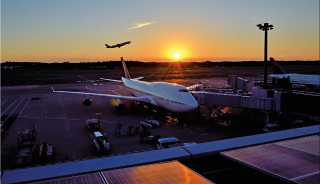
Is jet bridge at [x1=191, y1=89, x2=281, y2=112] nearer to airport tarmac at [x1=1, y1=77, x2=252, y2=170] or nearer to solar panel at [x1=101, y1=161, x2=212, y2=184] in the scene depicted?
airport tarmac at [x1=1, y1=77, x2=252, y2=170]

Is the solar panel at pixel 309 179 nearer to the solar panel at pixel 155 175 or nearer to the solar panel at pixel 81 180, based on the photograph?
the solar panel at pixel 155 175

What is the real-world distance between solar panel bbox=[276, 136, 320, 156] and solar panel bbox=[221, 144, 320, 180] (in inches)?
20.9

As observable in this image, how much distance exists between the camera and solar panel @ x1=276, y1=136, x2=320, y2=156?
13188 millimetres

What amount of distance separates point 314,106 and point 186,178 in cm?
3255

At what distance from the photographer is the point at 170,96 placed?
3984 centimetres

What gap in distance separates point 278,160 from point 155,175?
6.16 meters

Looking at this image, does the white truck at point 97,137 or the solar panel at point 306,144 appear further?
the white truck at point 97,137

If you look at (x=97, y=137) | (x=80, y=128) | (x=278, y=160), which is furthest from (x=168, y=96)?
(x=278, y=160)

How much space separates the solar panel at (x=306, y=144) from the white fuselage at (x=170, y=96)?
21977 millimetres

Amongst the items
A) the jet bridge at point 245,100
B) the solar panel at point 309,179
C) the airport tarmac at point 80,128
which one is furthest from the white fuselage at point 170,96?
the solar panel at point 309,179

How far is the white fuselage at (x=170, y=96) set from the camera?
1467 inches

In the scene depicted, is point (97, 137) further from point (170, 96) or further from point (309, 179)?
point (309, 179)

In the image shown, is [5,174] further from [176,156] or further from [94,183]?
[176,156]

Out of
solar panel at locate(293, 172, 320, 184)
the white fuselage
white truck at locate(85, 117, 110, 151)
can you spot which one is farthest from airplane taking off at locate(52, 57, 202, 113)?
solar panel at locate(293, 172, 320, 184)
